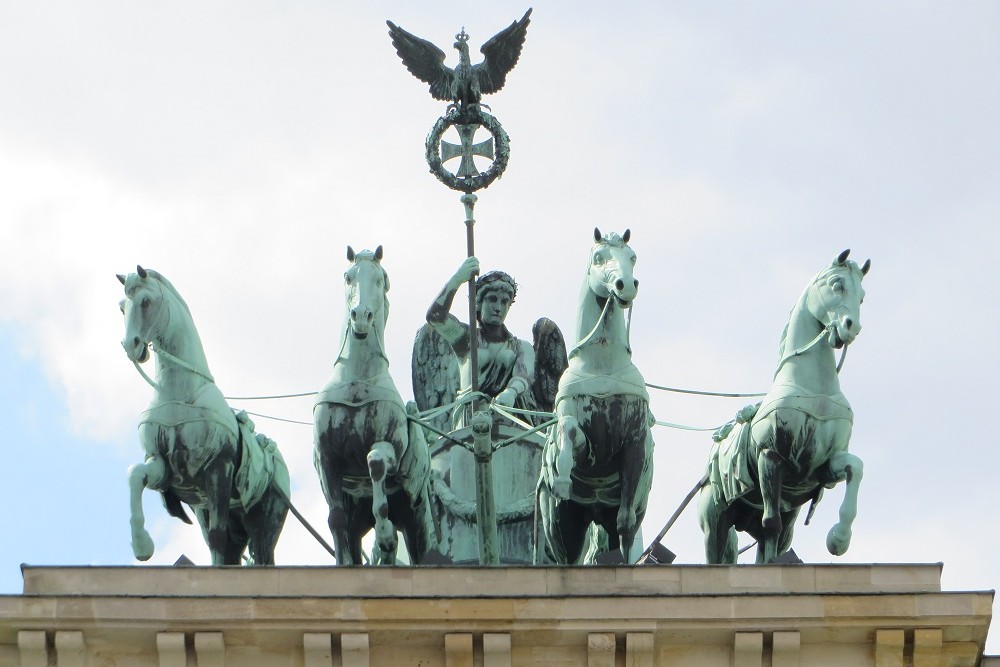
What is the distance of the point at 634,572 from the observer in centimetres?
3034

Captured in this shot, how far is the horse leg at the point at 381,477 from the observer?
31656 millimetres

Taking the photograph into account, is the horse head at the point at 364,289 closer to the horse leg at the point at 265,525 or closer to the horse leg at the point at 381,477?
the horse leg at the point at 381,477

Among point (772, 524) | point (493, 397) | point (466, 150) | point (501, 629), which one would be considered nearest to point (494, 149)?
point (466, 150)

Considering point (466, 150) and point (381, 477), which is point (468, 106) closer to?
point (466, 150)

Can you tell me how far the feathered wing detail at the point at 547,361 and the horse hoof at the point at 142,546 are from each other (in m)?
4.31

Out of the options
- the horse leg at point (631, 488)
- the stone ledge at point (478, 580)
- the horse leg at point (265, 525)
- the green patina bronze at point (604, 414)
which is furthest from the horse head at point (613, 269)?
the horse leg at point (265, 525)

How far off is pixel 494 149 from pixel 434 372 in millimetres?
2144

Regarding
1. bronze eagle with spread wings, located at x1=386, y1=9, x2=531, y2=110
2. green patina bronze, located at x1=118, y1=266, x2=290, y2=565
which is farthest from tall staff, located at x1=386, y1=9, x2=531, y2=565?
green patina bronze, located at x1=118, y1=266, x2=290, y2=565

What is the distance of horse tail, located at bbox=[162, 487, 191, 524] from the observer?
3244cm

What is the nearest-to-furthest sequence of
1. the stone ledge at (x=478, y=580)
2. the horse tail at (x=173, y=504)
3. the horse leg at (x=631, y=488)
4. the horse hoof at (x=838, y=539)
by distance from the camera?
the stone ledge at (x=478, y=580), the horse hoof at (x=838, y=539), the horse leg at (x=631, y=488), the horse tail at (x=173, y=504)

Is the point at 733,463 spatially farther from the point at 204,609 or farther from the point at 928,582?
the point at 204,609

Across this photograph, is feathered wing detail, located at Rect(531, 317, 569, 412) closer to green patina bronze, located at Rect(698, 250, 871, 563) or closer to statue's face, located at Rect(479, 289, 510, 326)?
statue's face, located at Rect(479, 289, 510, 326)

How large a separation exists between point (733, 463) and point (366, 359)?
9.70 ft

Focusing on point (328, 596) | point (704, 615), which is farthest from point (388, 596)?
point (704, 615)
